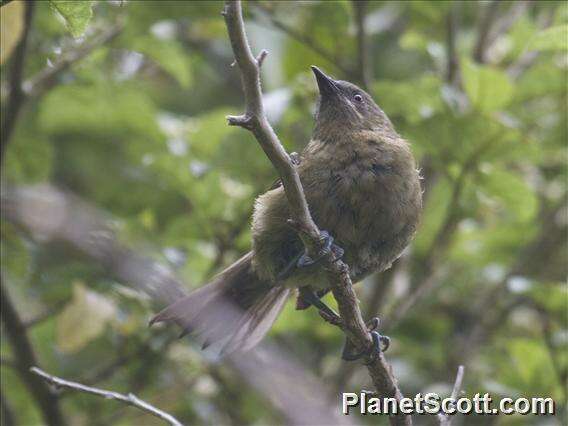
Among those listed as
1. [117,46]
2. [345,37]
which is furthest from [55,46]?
[345,37]

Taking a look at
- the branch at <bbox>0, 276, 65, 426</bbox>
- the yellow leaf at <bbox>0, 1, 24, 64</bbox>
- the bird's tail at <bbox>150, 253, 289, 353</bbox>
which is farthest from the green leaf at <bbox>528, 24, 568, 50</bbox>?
the branch at <bbox>0, 276, 65, 426</bbox>

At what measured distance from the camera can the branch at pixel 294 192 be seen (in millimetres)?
2244

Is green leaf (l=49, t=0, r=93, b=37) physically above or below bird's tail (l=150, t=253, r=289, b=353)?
above

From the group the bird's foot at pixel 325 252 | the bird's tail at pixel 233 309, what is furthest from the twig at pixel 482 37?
the bird's foot at pixel 325 252

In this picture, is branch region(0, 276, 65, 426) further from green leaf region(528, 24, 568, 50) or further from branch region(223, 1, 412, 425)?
green leaf region(528, 24, 568, 50)

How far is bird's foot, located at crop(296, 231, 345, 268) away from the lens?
2.96 metres

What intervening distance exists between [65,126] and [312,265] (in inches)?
90.0

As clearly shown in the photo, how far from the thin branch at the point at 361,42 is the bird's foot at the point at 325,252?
3.86 ft

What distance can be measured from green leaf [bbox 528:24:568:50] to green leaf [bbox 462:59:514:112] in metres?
0.40

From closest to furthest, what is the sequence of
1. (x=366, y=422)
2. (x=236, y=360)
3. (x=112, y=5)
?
(x=236, y=360), (x=112, y=5), (x=366, y=422)

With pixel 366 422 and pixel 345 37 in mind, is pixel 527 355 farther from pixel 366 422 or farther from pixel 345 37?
pixel 345 37

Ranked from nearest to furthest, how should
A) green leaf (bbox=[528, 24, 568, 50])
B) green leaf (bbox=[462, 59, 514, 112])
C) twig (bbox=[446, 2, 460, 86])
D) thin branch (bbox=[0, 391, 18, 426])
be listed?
green leaf (bbox=[528, 24, 568, 50])
green leaf (bbox=[462, 59, 514, 112])
thin branch (bbox=[0, 391, 18, 426])
twig (bbox=[446, 2, 460, 86])

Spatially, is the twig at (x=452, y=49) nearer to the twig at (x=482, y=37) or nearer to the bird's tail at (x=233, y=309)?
the twig at (x=482, y=37)

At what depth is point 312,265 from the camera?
354cm
